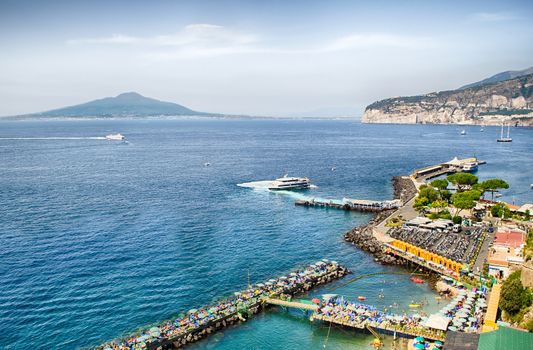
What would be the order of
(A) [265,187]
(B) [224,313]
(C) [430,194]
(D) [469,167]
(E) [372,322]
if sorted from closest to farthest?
(E) [372,322]
(B) [224,313]
(C) [430,194]
(A) [265,187]
(D) [469,167]

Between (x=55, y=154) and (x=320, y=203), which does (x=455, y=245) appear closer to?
(x=320, y=203)

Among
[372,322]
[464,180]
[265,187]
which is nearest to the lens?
[372,322]

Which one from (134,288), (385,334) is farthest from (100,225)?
(385,334)

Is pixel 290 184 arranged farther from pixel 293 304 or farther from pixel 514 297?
pixel 514 297

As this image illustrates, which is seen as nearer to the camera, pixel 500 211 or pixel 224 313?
pixel 224 313

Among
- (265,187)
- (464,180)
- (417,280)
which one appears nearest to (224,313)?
(417,280)

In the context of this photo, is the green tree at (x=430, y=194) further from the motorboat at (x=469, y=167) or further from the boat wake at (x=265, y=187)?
the motorboat at (x=469, y=167)
